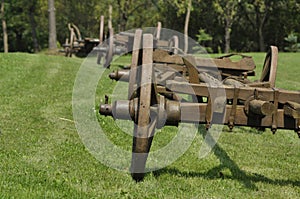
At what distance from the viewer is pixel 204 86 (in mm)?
3971

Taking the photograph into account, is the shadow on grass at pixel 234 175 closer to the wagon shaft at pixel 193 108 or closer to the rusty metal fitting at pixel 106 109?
the wagon shaft at pixel 193 108

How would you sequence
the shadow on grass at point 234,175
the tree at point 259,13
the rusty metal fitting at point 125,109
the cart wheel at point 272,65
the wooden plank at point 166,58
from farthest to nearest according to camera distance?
the tree at point 259,13, the wooden plank at point 166,58, the cart wheel at point 272,65, the shadow on grass at point 234,175, the rusty metal fitting at point 125,109

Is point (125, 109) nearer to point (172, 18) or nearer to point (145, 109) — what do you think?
point (145, 109)

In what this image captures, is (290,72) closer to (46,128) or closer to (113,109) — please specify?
(46,128)

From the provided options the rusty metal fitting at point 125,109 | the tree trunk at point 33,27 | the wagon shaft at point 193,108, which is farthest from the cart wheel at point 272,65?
the tree trunk at point 33,27

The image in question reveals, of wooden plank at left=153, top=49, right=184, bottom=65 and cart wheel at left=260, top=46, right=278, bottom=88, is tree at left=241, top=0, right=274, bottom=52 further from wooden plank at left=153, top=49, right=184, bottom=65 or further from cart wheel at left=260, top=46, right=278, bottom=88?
cart wheel at left=260, top=46, right=278, bottom=88

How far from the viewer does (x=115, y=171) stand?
439 centimetres

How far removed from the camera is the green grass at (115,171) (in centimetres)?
388

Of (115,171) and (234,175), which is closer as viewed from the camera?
(115,171)

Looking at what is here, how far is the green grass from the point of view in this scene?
3.88 metres

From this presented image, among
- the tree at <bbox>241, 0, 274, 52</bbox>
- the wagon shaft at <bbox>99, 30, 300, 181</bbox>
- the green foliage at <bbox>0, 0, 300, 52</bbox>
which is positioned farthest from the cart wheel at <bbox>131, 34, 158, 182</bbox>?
the tree at <bbox>241, 0, 274, 52</bbox>

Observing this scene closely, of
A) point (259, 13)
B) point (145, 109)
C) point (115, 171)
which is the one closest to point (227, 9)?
point (259, 13)

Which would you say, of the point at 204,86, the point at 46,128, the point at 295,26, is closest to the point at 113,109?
the point at 204,86

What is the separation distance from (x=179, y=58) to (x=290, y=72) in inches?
612
